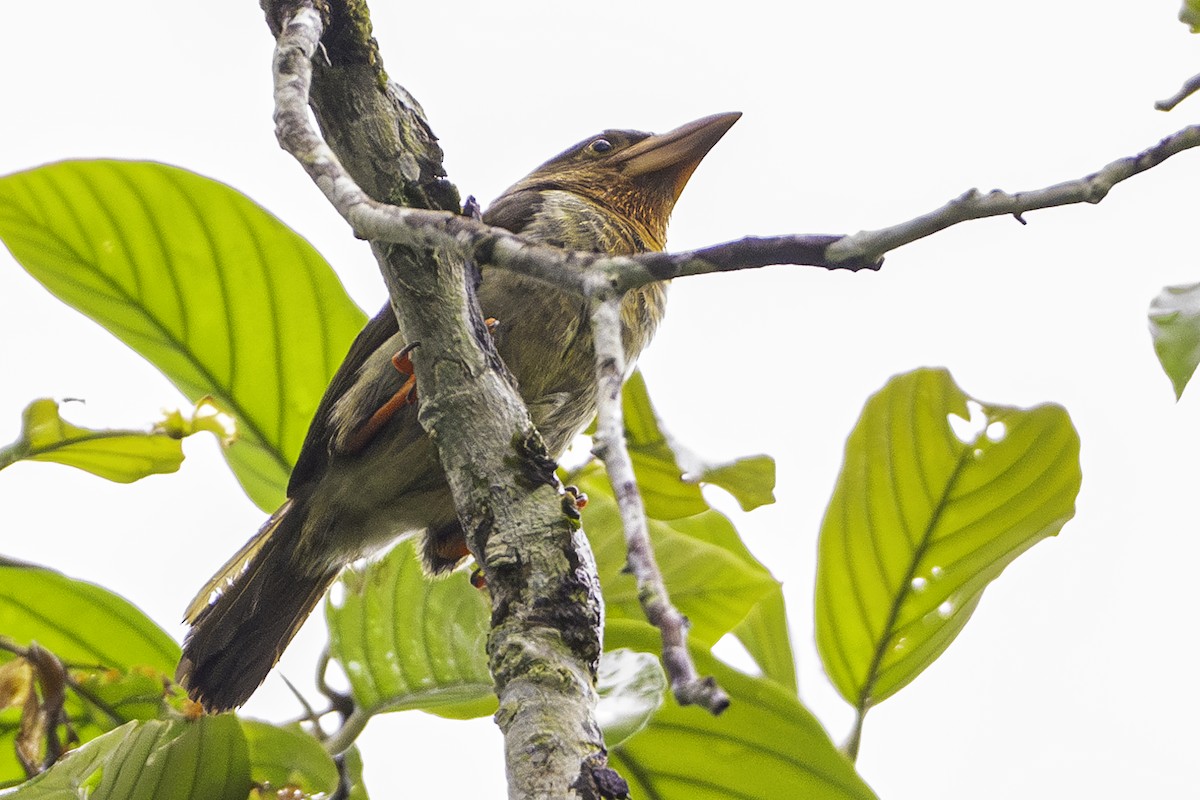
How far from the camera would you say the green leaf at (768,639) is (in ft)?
7.27

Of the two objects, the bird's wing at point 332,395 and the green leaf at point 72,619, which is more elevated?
the bird's wing at point 332,395

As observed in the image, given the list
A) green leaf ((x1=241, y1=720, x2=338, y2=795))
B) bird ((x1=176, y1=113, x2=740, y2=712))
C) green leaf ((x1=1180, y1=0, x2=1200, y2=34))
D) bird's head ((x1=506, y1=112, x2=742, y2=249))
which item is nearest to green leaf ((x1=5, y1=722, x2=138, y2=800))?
green leaf ((x1=241, y1=720, x2=338, y2=795))

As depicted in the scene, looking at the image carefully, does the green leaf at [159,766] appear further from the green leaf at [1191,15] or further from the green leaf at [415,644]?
the green leaf at [1191,15]

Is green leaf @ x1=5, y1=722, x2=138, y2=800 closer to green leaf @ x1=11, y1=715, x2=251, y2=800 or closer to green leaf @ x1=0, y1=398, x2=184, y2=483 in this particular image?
green leaf @ x1=11, y1=715, x2=251, y2=800

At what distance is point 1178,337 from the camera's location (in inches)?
53.7

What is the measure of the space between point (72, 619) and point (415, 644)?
0.54 meters

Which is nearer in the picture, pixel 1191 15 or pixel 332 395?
pixel 1191 15

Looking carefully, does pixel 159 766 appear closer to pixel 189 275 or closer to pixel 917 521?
pixel 189 275

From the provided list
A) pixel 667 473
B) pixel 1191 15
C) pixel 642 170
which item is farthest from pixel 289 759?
pixel 642 170

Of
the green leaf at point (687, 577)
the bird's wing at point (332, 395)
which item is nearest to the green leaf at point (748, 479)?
the green leaf at point (687, 577)

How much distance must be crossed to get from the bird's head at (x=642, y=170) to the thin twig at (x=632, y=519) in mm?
2163

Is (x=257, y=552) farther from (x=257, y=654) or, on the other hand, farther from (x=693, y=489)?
(x=693, y=489)

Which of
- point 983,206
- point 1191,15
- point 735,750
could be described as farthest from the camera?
point 735,750

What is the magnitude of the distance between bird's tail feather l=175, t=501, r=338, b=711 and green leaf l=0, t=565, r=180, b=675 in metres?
0.30
